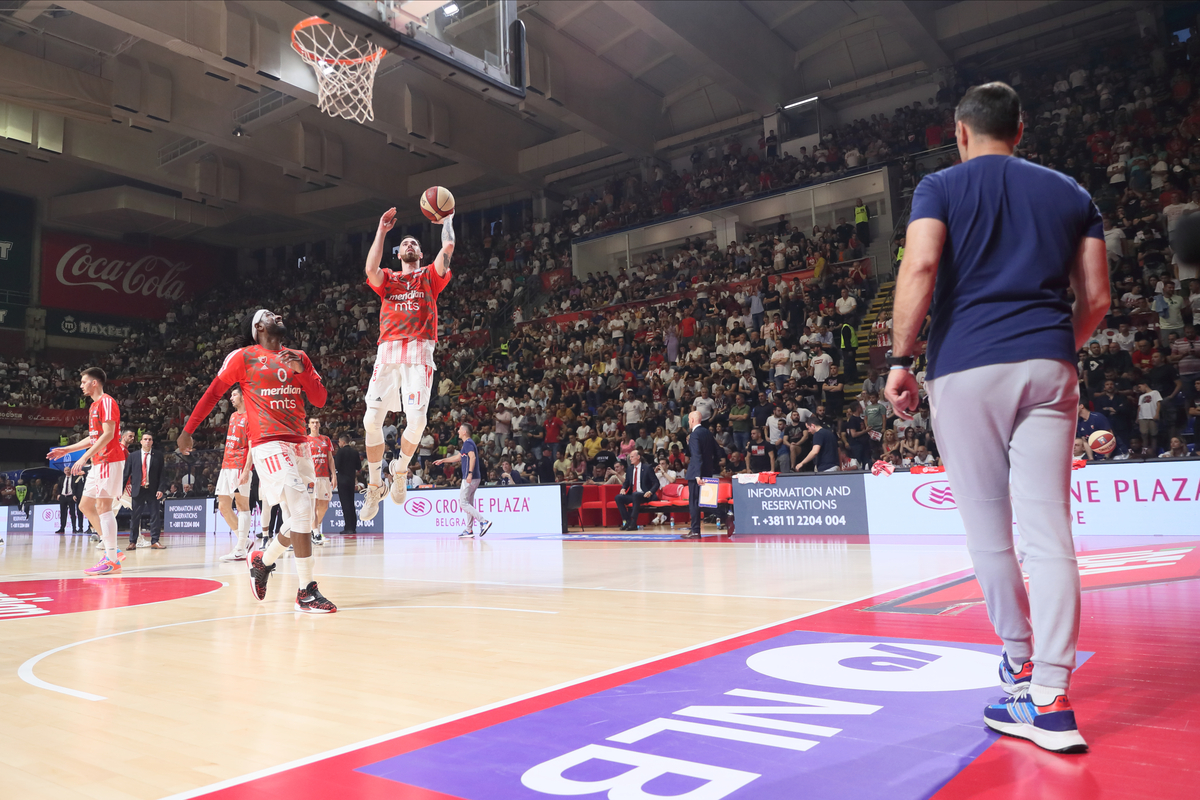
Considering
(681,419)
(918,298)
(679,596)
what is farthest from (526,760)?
(681,419)

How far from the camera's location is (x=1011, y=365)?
242 centimetres

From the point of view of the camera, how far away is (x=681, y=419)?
17.0 m

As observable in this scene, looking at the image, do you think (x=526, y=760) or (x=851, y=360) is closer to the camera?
(x=526, y=760)

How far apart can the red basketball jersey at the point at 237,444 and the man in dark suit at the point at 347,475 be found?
436cm

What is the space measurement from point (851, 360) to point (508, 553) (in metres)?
9.27

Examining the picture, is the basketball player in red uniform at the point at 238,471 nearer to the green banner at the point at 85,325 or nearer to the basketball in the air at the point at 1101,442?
the basketball in the air at the point at 1101,442

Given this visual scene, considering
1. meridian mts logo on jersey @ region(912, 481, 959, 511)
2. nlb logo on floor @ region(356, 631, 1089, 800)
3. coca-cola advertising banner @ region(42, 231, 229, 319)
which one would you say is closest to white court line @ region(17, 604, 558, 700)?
nlb logo on floor @ region(356, 631, 1089, 800)

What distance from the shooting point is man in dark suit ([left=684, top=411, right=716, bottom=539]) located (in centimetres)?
1237

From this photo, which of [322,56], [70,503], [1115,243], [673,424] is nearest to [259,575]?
[322,56]

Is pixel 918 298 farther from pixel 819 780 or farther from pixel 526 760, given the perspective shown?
pixel 526 760

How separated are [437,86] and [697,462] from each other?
1526 cm

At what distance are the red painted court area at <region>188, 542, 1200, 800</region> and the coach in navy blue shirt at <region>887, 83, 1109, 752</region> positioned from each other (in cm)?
18

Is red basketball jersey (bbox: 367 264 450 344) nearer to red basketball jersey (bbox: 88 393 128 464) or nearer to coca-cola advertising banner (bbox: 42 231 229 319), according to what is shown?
red basketball jersey (bbox: 88 393 128 464)

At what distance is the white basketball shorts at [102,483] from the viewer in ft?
31.5
